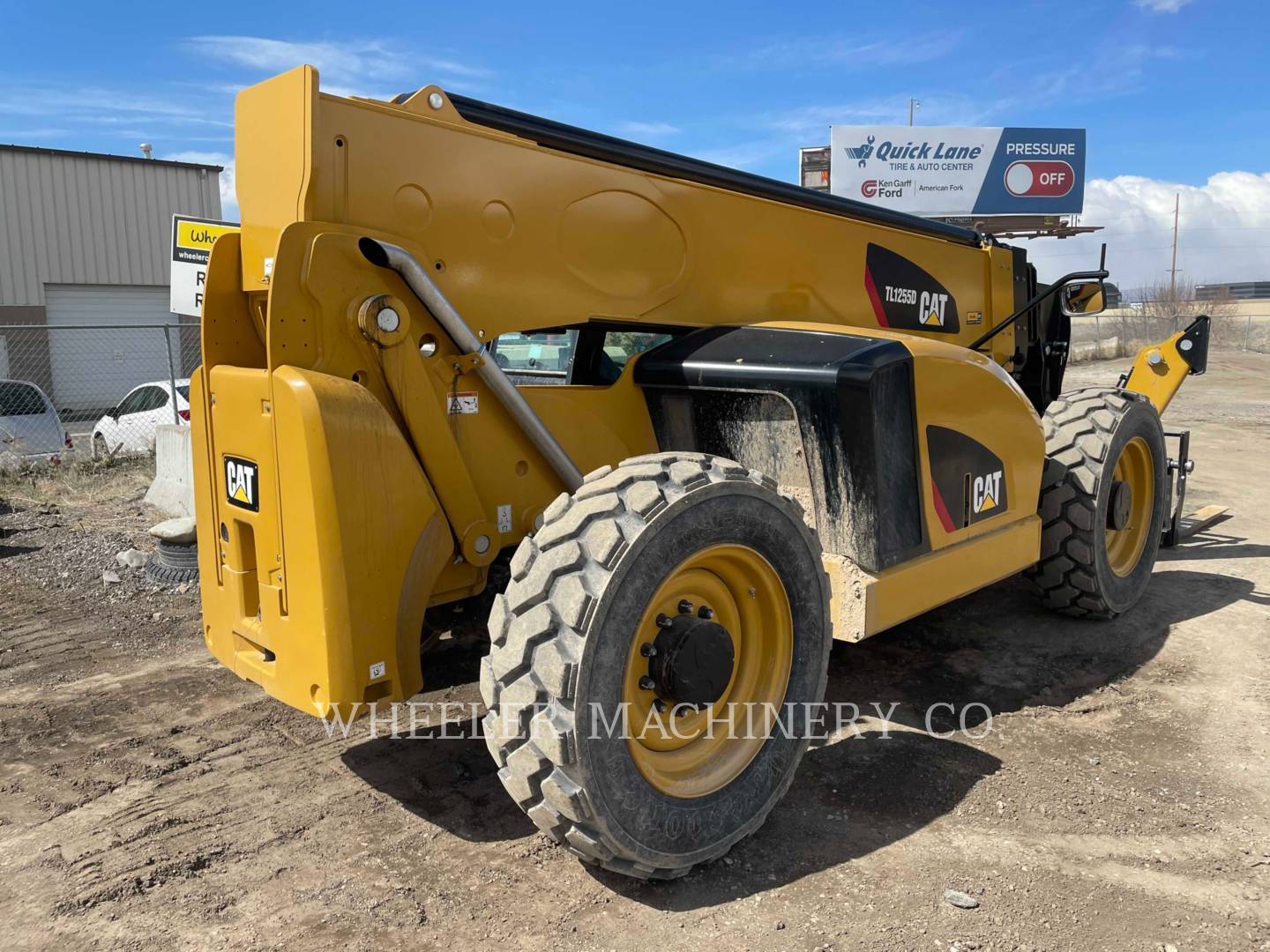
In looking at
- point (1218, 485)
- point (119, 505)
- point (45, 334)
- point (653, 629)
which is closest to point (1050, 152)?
point (1218, 485)

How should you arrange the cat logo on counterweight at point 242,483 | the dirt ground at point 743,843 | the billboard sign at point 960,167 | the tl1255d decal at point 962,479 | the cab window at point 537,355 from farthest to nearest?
the billboard sign at point 960,167 → the cab window at point 537,355 → the tl1255d decal at point 962,479 → the cat logo on counterweight at point 242,483 → the dirt ground at point 743,843

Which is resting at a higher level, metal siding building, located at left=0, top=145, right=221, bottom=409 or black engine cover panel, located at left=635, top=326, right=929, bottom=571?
metal siding building, located at left=0, top=145, right=221, bottom=409

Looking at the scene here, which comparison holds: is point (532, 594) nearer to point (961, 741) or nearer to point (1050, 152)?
point (961, 741)

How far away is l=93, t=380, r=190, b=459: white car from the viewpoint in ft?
39.3

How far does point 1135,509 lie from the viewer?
5.93 m

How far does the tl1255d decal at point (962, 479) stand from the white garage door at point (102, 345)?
1960 centimetres

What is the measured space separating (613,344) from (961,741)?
7.43 ft

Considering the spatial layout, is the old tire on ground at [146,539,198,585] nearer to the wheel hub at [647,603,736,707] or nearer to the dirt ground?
the dirt ground

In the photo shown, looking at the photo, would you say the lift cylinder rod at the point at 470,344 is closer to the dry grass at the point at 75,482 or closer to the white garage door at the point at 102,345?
the dry grass at the point at 75,482

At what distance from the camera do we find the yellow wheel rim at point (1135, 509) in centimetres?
579

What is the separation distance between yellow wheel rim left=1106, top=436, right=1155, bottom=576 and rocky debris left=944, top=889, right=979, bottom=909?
135 inches

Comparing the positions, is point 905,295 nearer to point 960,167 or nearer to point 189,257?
point 189,257

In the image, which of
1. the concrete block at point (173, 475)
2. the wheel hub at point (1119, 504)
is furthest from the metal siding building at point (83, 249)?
the wheel hub at point (1119, 504)

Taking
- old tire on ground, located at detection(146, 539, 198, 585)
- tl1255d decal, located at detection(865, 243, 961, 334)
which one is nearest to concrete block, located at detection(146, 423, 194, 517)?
old tire on ground, located at detection(146, 539, 198, 585)
